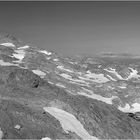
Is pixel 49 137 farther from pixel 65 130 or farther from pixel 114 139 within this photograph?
pixel 114 139

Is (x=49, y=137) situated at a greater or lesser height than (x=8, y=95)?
lesser

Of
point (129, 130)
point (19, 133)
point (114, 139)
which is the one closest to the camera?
point (19, 133)

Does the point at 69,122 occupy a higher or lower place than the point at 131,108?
lower

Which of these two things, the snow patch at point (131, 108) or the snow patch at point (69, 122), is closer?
the snow patch at point (69, 122)

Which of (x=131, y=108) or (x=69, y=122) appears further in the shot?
(x=131, y=108)

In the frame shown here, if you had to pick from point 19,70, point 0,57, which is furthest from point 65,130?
point 0,57

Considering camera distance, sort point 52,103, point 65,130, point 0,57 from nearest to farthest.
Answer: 1. point 65,130
2. point 52,103
3. point 0,57

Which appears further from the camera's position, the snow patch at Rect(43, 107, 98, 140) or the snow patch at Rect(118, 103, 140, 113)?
the snow patch at Rect(118, 103, 140, 113)

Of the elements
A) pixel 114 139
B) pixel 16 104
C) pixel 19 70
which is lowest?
pixel 114 139
